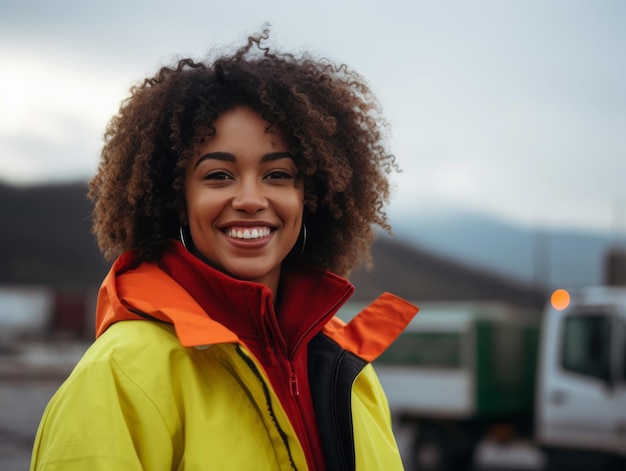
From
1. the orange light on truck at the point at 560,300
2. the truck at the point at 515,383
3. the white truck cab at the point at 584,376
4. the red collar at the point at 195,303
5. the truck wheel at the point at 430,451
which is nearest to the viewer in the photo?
the red collar at the point at 195,303

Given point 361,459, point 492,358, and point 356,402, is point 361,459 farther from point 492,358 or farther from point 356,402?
point 492,358

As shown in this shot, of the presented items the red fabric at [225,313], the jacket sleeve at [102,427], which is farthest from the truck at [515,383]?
the jacket sleeve at [102,427]

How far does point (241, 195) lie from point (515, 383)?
8826mm

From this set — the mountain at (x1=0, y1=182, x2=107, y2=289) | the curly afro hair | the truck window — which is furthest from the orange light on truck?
the mountain at (x1=0, y1=182, x2=107, y2=289)

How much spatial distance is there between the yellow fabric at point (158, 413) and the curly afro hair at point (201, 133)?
37 cm

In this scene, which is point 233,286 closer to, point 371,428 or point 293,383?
point 293,383

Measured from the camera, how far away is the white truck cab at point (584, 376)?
845 centimetres

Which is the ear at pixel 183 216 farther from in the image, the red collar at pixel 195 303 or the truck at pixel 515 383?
the truck at pixel 515 383

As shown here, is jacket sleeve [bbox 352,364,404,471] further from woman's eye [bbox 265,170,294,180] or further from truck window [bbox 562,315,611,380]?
truck window [bbox 562,315,611,380]

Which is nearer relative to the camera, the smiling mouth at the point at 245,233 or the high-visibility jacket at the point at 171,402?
the high-visibility jacket at the point at 171,402

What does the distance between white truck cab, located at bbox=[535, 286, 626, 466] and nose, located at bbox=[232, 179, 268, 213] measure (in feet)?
24.5

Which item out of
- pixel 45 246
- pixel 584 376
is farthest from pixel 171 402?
pixel 45 246

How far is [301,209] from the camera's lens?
6.64ft

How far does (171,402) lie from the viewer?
1576 mm
